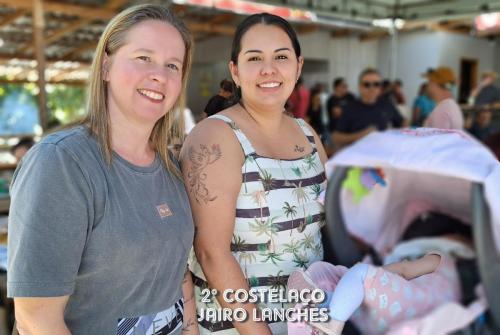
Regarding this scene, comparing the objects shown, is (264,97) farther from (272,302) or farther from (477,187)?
(477,187)

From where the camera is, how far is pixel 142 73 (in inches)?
43.4

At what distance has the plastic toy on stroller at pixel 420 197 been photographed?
640 mm

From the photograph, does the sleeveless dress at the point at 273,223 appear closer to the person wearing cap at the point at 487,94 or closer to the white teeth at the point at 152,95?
the white teeth at the point at 152,95

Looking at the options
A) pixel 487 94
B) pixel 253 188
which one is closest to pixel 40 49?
pixel 253 188

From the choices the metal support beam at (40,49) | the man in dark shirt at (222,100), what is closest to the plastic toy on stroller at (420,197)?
the man in dark shirt at (222,100)

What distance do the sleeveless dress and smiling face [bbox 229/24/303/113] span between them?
0.13 meters

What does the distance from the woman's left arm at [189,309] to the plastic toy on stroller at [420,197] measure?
28.7 inches

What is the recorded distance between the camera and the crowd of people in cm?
93

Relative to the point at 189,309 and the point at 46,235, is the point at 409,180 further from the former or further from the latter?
the point at 189,309

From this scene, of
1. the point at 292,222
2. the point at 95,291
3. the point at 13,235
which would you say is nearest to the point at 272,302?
the point at 292,222

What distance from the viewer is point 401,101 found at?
832 cm

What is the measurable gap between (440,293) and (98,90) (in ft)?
3.02

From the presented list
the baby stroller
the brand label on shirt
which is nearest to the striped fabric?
the brand label on shirt

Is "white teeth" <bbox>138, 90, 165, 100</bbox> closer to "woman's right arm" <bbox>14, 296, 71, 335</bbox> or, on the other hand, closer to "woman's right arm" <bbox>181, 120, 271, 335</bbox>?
"woman's right arm" <bbox>181, 120, 271, 335</bbox>
